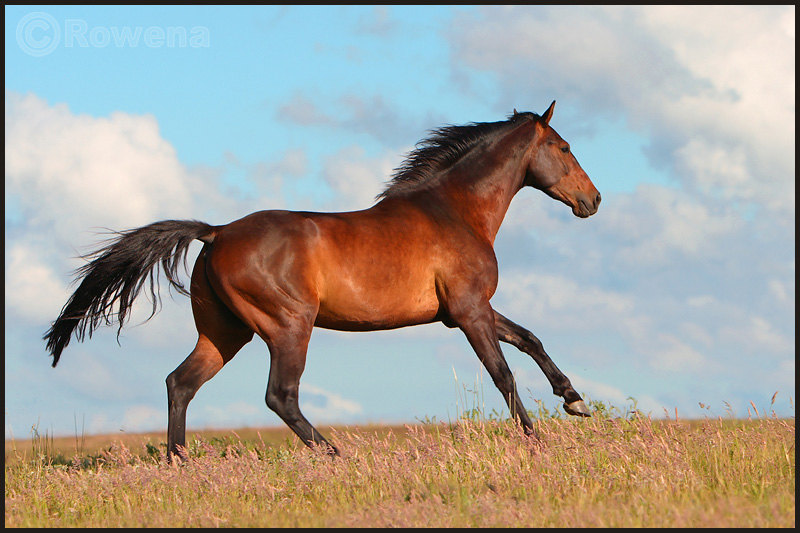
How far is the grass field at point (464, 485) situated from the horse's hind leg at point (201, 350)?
0.32 metres

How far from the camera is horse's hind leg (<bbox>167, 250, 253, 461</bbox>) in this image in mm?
8203

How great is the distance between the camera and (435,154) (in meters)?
9.06

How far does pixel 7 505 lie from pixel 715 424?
6558 millimetres

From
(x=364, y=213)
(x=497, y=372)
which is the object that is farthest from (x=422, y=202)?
(x=497, y=372)

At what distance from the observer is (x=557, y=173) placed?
30.3 feet

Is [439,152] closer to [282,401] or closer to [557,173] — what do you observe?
[557,173]

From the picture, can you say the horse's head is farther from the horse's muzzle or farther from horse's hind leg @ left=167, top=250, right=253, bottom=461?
horse's hind leg @ left=167, top=250, right=253, bottom=461

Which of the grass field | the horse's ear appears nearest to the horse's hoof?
the grass field

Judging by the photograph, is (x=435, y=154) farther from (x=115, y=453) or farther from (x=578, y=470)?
(x=115, y=453)

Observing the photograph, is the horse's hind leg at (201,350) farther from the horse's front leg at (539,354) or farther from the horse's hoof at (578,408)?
the horse's hoof at (578,408)

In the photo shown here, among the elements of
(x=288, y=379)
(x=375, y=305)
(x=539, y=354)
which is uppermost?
(x=375, y=305)

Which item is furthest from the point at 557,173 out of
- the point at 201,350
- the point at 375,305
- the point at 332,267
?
the point at 201,350

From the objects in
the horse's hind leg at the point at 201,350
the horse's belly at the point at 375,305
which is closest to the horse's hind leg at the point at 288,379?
the horse's belly at the point at 375,305

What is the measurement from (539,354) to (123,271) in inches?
173
